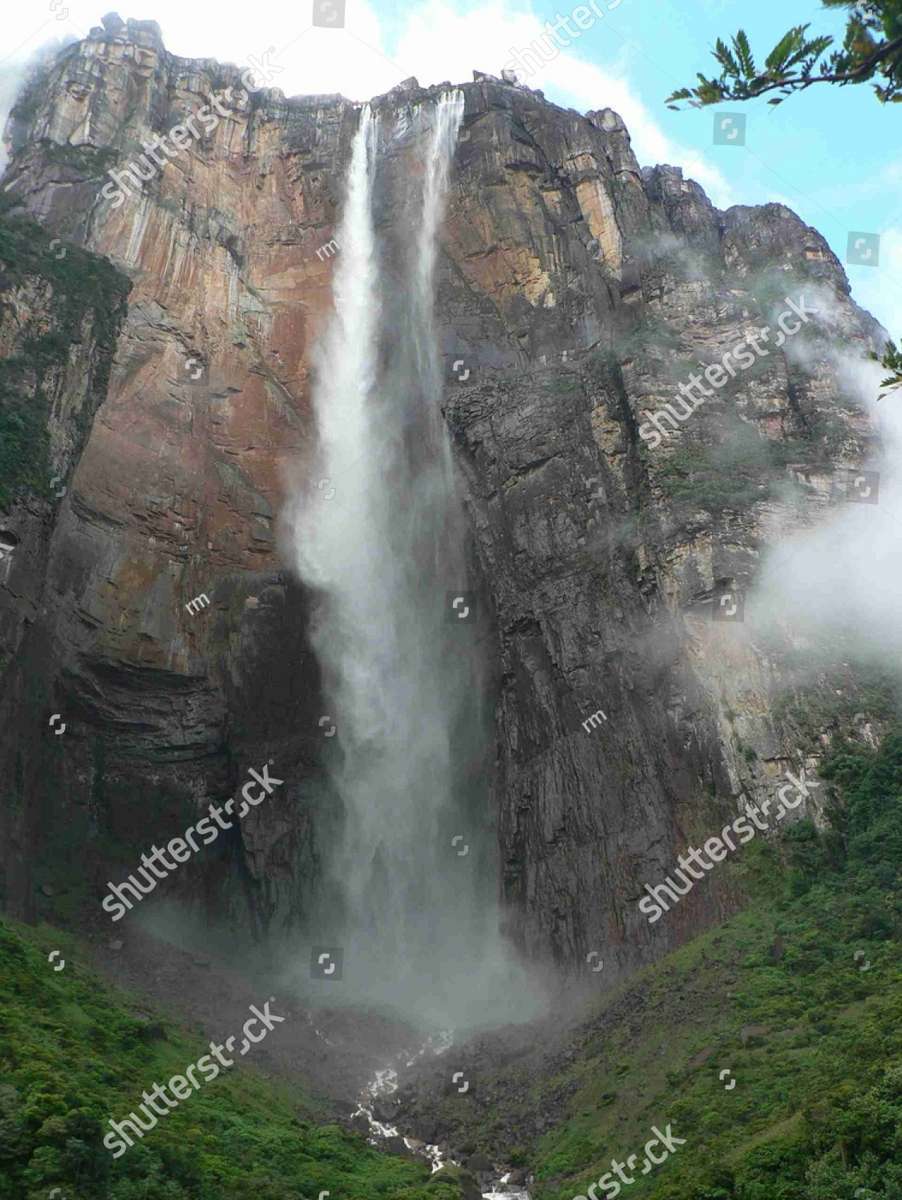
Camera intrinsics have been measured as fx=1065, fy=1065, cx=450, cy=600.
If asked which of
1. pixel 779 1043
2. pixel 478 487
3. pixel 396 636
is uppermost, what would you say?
pixel 478 487

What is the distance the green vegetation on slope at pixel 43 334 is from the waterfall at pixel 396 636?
9196 millimetres

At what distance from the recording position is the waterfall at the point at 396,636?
34.2 m

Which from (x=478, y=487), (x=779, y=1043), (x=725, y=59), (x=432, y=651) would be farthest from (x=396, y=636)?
(x=725, y=59)

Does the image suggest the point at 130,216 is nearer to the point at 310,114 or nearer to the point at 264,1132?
the point at 310,114

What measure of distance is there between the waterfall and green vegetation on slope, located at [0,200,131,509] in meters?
9.20

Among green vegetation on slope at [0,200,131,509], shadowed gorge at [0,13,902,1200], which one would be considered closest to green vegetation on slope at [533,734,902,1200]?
shadowed gorge at [0,13,902,1200]

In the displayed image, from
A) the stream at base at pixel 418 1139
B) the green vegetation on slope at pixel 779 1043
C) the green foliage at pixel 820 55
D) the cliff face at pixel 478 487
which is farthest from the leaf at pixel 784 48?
the cliff face at pixel 478 487

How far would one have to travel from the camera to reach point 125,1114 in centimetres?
1762

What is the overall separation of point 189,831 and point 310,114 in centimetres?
3421

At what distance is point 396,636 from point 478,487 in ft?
20.6

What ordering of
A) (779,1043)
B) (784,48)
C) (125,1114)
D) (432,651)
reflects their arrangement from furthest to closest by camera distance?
(432,651)
(779,1043)
(125,1114)
(784,48)

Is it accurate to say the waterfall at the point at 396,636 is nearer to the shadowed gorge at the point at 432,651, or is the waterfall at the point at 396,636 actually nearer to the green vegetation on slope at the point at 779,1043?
the shadowed gorge at the point at 432,651

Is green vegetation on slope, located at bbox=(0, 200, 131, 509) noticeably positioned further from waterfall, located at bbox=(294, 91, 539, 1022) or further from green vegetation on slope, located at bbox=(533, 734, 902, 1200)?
green vegetation on slope, located at bbox=(533, 734, 902, 1200)

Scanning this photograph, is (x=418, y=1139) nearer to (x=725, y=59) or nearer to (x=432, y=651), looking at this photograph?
(x=432, y=651)
